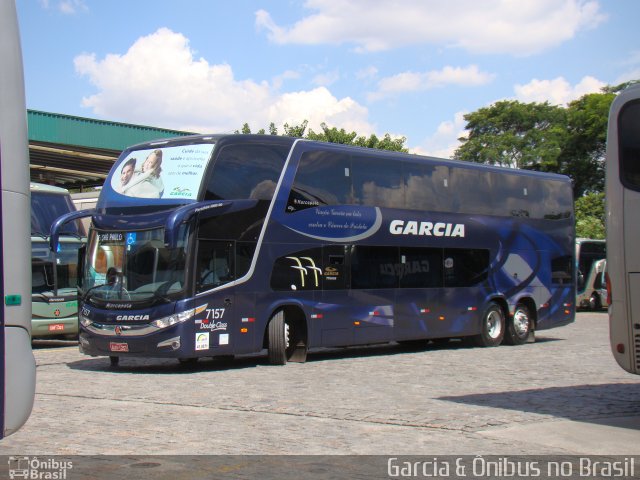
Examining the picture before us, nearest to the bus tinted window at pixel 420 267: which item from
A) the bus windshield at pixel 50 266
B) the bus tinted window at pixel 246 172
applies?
the bus tinted window at pixel 246 172

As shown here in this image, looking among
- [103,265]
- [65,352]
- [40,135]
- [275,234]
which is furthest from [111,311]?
[40,135]

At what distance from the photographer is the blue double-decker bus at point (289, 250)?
15.4m

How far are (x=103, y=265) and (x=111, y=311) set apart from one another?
0.90 metres

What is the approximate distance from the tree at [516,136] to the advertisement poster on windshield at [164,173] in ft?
154

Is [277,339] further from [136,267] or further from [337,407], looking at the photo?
[337,407]

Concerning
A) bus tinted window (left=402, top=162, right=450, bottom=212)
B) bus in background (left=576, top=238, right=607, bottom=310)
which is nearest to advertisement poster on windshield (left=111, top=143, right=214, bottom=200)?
bus tinted window (left=402, top=162, right=450, bottom=212)

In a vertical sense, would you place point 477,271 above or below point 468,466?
above

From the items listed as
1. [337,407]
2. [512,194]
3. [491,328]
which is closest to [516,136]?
[512,194]

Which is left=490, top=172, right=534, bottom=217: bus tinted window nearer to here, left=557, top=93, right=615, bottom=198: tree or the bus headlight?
the bus headlight

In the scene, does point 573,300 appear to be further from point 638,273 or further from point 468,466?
point 468,466

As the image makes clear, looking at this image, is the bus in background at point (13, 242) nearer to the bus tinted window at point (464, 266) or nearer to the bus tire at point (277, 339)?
the bus tire at point (277, 339)

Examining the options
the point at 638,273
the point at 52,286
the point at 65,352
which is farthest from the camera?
the point at 52,286

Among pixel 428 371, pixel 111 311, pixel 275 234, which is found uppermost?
pixel 275 234

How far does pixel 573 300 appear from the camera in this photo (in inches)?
953
